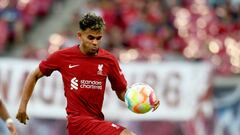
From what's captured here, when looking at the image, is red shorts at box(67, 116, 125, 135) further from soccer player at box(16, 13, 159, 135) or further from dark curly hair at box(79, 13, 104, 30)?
dark curly hair at box(79, 13, 104, 30)

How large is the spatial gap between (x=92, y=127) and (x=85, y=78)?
0.56 m

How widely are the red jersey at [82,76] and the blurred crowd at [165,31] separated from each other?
5.73 metres

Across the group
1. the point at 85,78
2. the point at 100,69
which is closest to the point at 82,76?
the point at 85,78

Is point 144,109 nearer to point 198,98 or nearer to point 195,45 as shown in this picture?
point 198,98

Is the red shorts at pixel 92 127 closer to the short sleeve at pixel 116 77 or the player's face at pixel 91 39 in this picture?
the short sleeve at pixel 116 77

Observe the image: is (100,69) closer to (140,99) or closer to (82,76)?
(82,76)

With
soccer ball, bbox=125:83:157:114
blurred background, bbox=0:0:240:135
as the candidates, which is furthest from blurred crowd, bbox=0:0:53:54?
soccer ball, bbox=125:83:157:114

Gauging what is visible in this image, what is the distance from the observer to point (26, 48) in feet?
54.6

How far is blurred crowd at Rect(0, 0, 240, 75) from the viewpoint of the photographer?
49.4 feet

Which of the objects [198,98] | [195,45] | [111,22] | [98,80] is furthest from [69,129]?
[111,22]

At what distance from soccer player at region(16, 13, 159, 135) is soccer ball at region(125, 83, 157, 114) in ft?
0.43

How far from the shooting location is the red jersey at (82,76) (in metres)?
8.99

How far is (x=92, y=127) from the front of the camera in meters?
8.90

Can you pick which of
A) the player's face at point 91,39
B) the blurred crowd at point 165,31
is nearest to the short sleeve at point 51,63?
the player's face at point 91,39
